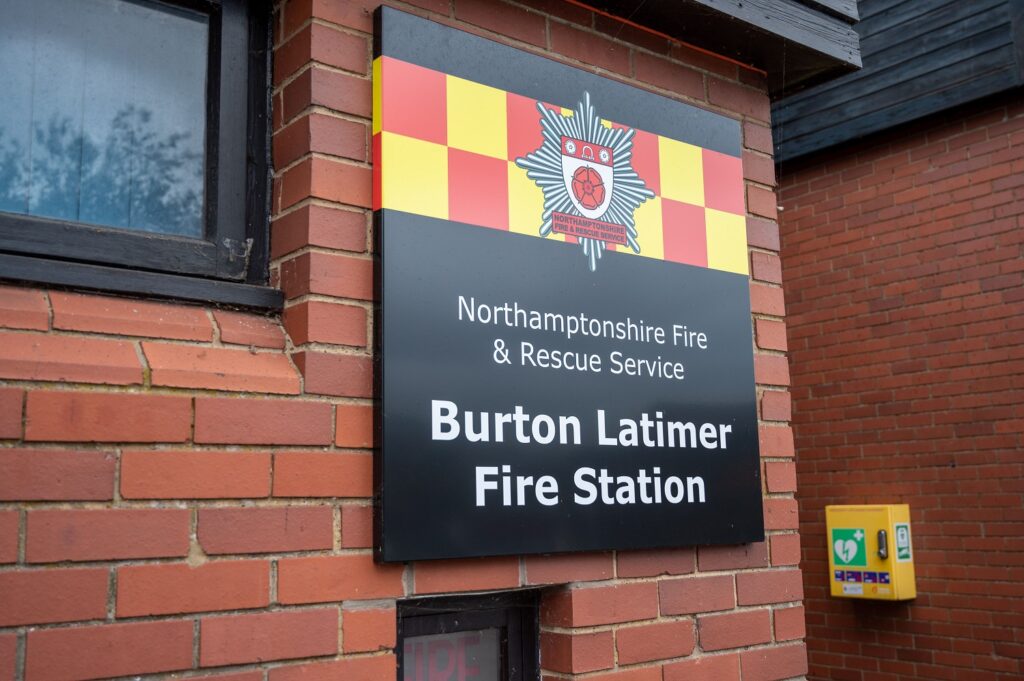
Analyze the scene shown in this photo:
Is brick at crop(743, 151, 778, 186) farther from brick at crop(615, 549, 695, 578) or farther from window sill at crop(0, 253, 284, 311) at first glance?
window sill at crop(0, 253, 284, 311)

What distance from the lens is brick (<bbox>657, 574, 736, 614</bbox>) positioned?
8.56ft

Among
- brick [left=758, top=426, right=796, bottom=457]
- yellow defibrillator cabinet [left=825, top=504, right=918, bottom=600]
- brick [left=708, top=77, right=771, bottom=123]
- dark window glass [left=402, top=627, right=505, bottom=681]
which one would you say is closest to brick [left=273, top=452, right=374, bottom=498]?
dark window glass [left=402, top=627, right=505, bottom=681]

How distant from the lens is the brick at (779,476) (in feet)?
9.55

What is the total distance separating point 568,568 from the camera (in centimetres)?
243

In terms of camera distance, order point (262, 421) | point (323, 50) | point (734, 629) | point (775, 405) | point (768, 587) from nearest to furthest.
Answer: point (262, 421) < point (323, 50) < point (734, 629) < point (768, 587) < point (775, 405)

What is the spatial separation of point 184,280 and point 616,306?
112 centimetres

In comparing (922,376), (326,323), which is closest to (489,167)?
(326,323)

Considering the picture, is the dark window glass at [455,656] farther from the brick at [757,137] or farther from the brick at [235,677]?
the brick at [757,137]

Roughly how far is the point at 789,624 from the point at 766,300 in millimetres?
980

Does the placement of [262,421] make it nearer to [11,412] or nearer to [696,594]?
[11,412]

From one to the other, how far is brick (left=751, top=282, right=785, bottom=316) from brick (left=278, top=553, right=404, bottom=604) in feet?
4.74

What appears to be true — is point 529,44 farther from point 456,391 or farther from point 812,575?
point 812,575

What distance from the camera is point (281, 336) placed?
2.19m

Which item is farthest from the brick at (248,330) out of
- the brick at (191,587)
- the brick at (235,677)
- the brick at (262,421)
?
the brick at (235,677)
